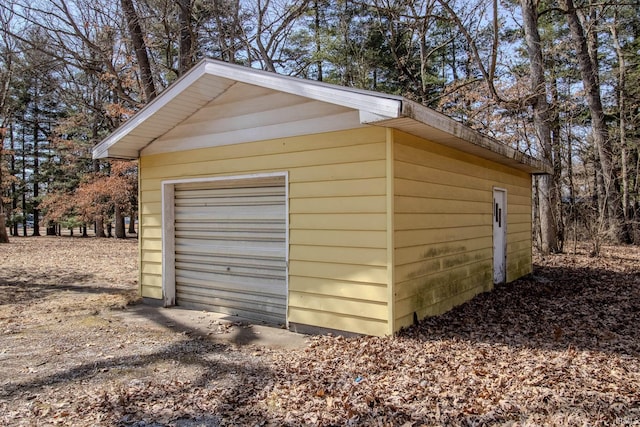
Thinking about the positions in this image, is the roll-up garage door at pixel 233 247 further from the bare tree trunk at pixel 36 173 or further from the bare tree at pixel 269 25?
the bare tree trunk at pixel 36 173

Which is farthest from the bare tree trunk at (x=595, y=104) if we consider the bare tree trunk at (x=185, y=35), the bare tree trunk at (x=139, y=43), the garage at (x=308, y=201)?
the bare tree trunk at (x=139, y=43)

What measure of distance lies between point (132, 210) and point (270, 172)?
62.4 feet

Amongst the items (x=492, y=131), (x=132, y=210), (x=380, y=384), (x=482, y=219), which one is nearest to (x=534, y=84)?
(x=492, y=131)

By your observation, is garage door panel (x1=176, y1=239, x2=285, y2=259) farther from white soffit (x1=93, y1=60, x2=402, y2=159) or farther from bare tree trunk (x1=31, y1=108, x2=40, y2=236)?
bare tree trunk (x1=31, y1=108, x2=40, y2=236)

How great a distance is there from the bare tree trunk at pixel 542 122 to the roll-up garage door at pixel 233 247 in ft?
28.7

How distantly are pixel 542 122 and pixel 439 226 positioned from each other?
7.97 meters

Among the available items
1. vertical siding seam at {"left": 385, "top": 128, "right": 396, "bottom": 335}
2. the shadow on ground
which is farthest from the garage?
the shadow on ground

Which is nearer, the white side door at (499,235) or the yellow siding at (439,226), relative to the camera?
the yellow siding at (439,226)

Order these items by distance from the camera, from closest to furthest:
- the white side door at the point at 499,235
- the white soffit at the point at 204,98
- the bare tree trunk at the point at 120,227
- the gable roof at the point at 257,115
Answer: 1. the white soffit at the point at 204,98
2. the gable roof at the point at 257,115
3. the white side door at the point at 499,235
4. the bare tree trunk at the point at 120,227

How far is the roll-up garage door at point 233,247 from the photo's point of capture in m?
5.30

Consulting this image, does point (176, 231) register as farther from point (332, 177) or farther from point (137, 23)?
point (137, 23)

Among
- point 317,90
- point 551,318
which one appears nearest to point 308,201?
point 317,90

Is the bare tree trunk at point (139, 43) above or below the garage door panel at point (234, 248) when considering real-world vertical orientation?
above

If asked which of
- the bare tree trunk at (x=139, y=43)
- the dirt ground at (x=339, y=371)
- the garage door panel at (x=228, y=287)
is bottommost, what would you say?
the dirt ground at (x=339, y=371)
